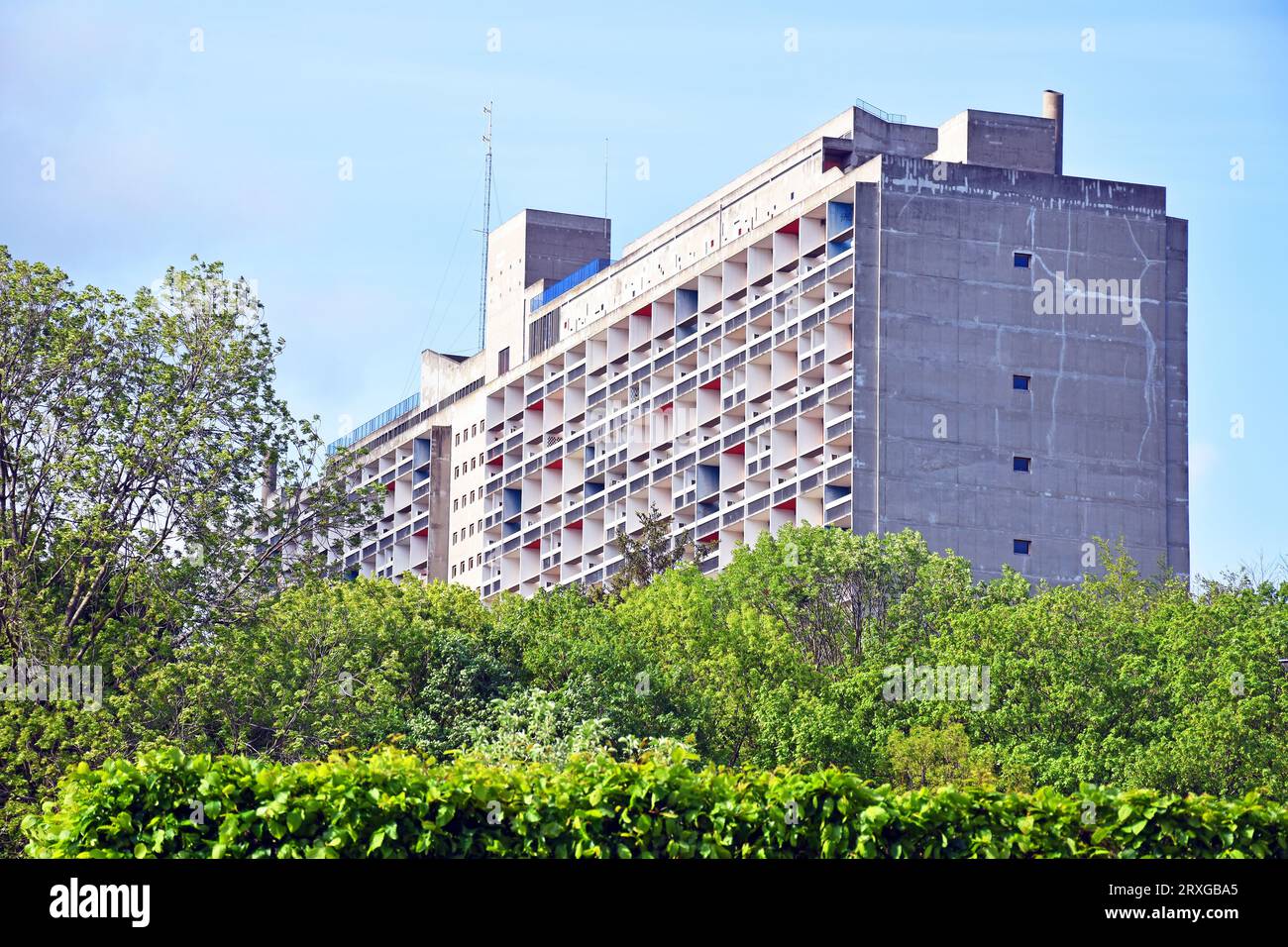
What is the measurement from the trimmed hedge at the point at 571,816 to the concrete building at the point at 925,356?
63.5 metres

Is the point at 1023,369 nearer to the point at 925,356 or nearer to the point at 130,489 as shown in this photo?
the point at 925,356

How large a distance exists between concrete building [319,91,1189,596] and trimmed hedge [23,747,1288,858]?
6351cm

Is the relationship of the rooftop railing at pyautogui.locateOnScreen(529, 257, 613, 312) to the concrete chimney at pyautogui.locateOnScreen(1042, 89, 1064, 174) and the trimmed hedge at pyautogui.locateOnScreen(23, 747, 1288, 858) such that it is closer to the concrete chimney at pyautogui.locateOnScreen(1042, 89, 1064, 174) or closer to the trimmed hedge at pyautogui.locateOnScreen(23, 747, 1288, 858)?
the concrete chimney at pyautogui.locateOnScreen(1042, 89, 1064, 174)

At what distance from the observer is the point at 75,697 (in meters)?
42.4

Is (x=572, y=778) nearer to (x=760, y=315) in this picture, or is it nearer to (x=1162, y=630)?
(x=1162, y=630)

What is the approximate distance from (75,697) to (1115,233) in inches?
2590

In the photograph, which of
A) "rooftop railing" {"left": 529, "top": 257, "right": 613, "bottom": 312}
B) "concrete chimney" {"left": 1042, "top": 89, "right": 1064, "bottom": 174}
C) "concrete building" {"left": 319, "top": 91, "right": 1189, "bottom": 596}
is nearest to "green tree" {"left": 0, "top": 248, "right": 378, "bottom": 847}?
"concrete building" {"left": 319, "top": 91, "right": 1189, "bottom": 596}

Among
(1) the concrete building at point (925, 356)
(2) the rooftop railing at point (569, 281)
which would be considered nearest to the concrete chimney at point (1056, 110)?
(1) the concrete building at point (925, 356)

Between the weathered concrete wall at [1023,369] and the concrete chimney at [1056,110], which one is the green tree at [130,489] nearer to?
the weathered concrete wall at [1023,369]

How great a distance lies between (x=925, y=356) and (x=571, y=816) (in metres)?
69.6

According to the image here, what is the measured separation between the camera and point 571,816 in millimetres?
27562

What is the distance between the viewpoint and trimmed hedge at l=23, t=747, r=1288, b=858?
27062 millimetres

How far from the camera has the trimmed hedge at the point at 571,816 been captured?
27.1 meters

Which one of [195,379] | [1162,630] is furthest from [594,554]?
[195,379]
